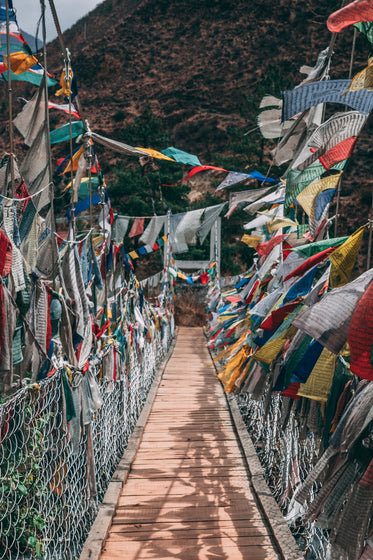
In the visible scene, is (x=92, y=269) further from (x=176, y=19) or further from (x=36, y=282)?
(x=176, y=19)

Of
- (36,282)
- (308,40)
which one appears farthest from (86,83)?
(36,282)

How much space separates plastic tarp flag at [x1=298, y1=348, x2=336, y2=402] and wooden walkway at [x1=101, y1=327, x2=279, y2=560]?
119cm

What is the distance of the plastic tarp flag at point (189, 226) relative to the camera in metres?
6.57

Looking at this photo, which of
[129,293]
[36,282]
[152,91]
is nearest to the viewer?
[36,282]

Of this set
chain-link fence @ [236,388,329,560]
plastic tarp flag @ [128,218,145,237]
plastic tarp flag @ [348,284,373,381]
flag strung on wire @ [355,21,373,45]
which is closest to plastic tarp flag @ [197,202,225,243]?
plastic tarp flag @ [128,218,145,237]

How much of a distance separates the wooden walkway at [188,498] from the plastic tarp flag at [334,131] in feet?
6.04

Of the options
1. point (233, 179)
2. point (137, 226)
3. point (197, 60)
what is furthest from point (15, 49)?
point (197, 60)

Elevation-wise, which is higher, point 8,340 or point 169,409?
point 8,340

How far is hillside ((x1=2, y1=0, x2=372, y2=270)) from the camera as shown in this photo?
32.4m

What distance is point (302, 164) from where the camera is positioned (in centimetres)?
207

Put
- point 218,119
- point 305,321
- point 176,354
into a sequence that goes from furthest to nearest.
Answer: point 218,119
point 176,354
point 305,321

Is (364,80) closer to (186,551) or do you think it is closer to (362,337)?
(362,337)

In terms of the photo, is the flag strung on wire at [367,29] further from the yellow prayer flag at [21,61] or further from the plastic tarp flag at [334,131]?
the yellow prayer flag at [21,61]

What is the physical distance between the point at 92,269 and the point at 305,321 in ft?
6.47
